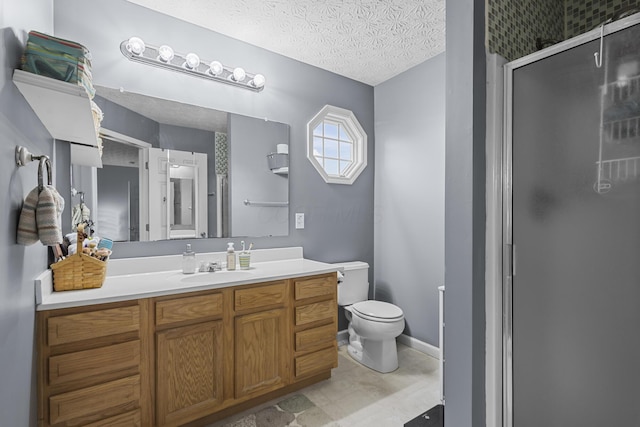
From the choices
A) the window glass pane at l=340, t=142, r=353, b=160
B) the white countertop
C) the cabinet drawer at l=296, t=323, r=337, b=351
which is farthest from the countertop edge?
the window glass pane at l=340, t=142, r=353, b=160

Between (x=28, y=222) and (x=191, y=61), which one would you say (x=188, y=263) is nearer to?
(x=28, y=222)

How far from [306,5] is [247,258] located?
1772 mm

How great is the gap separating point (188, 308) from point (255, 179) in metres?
1.15

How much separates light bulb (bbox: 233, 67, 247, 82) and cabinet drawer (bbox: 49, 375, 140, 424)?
203 centimetres

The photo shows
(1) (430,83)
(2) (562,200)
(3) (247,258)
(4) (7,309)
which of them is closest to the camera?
(4) (7,309)

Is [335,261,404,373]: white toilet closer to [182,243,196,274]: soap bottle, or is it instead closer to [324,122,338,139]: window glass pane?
[182,243,196,274]: soap bottle

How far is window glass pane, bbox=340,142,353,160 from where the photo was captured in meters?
3.14

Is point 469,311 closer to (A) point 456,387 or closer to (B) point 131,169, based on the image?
(A) point 456,387

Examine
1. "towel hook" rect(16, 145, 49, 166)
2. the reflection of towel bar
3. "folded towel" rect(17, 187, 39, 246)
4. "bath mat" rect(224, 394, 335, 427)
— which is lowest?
"bath mat" rect(224, 394, 335, 427)

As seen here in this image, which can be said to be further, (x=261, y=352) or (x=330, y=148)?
(x=330, y=148)

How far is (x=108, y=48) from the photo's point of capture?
6.35 ft

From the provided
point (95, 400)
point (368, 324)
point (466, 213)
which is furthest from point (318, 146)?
point (95, 400)

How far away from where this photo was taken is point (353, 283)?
2.86 metres

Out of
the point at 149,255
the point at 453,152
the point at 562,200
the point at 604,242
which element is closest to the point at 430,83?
the point at 453,152
